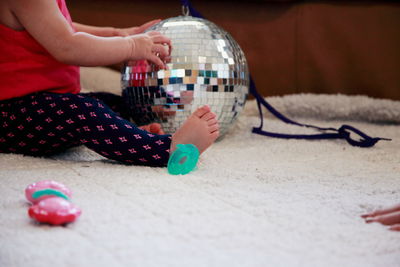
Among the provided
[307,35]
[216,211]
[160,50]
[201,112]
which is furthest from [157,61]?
[307,35]

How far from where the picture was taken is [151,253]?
0.48 m

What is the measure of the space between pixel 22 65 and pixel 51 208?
0.44m

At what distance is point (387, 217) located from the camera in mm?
579

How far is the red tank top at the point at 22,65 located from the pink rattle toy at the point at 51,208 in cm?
35

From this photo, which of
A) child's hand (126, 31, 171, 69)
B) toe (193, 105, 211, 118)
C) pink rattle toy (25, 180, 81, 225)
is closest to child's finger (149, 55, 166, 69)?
child's hand (126, 31, 171, 69)

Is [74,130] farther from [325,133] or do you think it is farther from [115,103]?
[325,133]

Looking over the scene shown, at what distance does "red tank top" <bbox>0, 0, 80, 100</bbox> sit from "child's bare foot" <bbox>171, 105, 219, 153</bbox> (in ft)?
0.84

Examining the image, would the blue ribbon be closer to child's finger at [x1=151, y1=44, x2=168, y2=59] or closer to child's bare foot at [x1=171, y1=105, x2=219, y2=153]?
child's finger at [x1=151, y1=44, x2=168, y2=59]

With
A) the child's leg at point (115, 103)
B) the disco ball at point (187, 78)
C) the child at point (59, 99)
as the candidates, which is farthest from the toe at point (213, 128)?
the child's leg at point (115, 103)

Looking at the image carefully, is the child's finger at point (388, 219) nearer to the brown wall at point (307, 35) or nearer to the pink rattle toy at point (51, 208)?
the pink rattle toy at point (51, 208)

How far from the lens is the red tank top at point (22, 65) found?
89cm

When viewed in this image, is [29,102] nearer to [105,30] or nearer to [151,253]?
[105,30]

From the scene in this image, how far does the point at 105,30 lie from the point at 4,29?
315mm

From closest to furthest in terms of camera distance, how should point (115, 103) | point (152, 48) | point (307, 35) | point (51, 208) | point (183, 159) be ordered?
1. point (51, 208)
2. point (183, 159)
3. point (152, 48)
4. point (115, 103)
5. point (307, 35)
